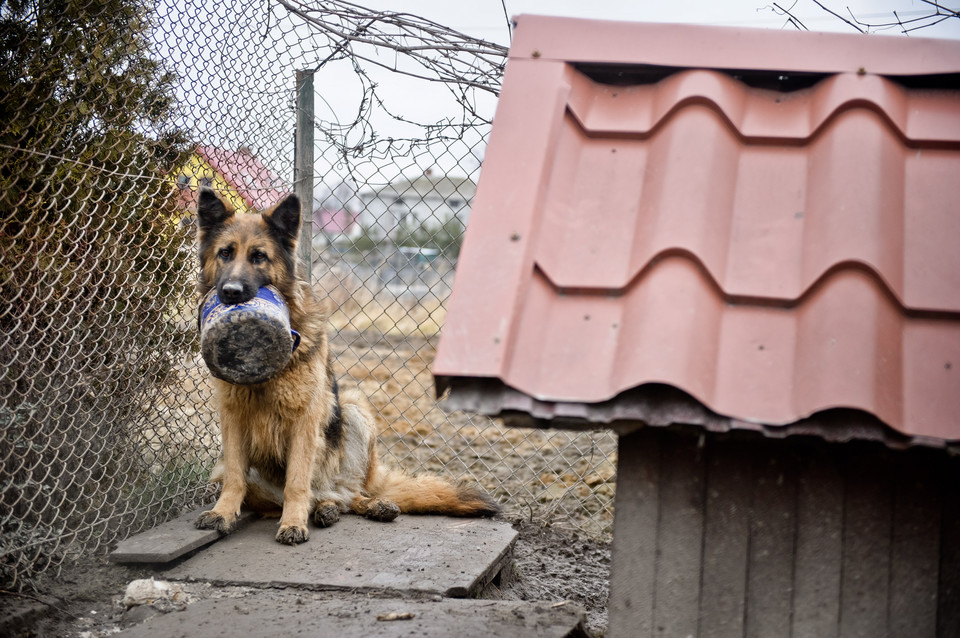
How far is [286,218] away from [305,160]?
2.88 ft

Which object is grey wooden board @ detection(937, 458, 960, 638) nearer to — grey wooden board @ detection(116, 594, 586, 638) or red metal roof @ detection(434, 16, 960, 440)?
red metal roof @ detection(434, 16, 960, 440)

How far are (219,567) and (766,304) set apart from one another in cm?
277

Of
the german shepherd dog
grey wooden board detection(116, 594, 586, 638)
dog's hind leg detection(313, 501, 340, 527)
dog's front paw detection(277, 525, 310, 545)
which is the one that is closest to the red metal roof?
grey wooden board detection(116, 594, 586, 638)

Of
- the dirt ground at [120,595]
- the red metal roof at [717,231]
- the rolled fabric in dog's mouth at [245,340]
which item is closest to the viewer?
the red metal roof at [717,231]

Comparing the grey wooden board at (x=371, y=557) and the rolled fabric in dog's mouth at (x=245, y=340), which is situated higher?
the rolled fabric in dog's mouth at (x=245, y=340)

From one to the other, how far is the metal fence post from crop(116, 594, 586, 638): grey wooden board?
8.26ft

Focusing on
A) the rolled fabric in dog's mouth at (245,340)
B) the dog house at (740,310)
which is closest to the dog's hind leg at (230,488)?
the rolled fabric in dog's mouth at (245,340)

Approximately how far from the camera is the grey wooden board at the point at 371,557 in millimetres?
3191

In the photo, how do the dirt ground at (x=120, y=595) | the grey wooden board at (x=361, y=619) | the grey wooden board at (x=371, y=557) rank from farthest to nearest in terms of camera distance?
the grey wooden board at (x=371, y=557)
the dirt ground at (x=120, y=595)
the grey wooden board at (x=361, y=619)

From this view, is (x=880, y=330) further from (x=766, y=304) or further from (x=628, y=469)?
(x=628, y=469)

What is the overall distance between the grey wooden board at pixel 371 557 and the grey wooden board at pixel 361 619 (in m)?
0.21

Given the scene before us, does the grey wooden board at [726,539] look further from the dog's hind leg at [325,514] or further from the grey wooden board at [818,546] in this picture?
the dog's hind leg at [325,514]

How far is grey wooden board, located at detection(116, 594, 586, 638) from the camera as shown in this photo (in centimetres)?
257

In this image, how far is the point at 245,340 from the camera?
11.7 ft
